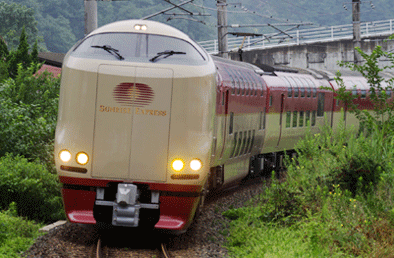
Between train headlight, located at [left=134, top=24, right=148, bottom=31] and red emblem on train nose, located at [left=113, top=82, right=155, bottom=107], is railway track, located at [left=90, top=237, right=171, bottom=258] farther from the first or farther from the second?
train headlight, located at [left=134, top=24, right=148, bottom=31]

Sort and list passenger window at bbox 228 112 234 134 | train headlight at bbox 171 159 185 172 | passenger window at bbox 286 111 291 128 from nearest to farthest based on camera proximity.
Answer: train headlight at bbox 171 159 185 172
passenger window at bbox 228 112 234 134
passenger window at bbox 286 111 291 128

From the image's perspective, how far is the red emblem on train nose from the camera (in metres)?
8.36

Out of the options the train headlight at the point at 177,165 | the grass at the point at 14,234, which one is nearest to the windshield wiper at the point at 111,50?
the train headlight at the point at 177,165

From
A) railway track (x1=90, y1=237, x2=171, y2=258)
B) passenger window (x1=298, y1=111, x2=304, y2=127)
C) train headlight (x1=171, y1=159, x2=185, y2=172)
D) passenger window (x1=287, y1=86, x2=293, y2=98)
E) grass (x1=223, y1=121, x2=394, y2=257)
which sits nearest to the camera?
railway track (x1=90, y1=237, x2=171, y2=258)

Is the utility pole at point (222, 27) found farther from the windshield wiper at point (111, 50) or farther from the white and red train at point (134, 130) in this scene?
the windshield wiper at point (111, 50)

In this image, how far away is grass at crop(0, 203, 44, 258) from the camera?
839 cm

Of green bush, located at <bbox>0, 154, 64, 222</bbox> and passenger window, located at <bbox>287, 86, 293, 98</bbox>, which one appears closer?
green bush, located at <bbox>0, 154, 64, 222</bbox>

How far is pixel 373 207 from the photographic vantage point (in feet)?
29.2

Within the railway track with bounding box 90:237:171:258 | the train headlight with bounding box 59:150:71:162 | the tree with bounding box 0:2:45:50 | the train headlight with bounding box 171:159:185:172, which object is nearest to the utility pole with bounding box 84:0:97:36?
the train headlight with bounding box 59:150:71:162

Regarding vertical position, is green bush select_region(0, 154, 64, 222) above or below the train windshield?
below

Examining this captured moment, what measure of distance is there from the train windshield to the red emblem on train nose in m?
0.40

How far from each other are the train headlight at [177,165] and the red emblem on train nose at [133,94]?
0.85 m

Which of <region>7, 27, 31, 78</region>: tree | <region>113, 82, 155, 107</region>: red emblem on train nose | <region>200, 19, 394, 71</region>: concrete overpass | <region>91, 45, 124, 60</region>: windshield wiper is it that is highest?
<region>200, 19, 394, 71</region>: concrete overpass

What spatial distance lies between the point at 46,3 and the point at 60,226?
58.2m
